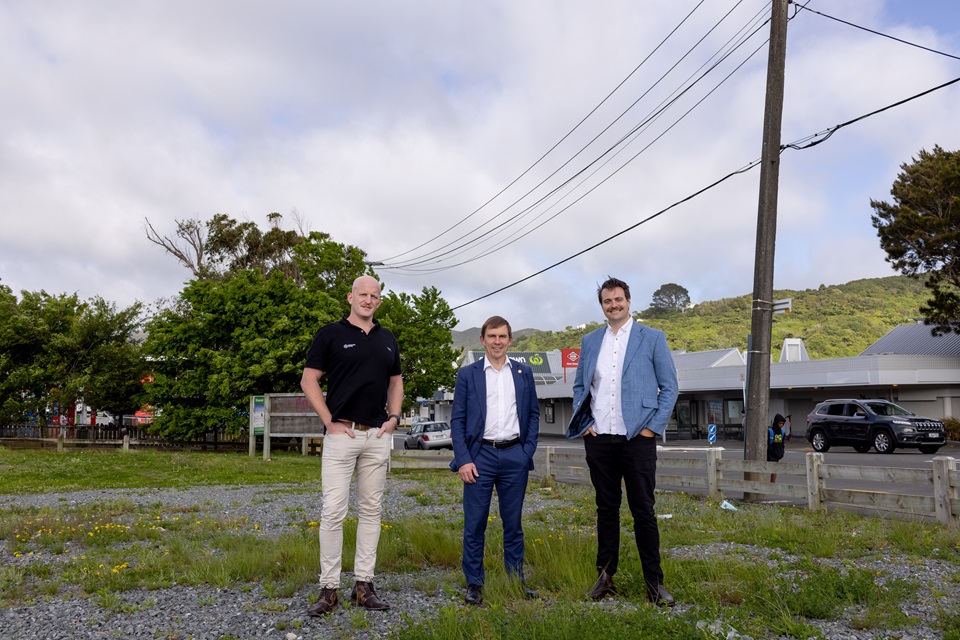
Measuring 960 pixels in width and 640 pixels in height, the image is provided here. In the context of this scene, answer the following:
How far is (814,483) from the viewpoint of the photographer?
32.1ft

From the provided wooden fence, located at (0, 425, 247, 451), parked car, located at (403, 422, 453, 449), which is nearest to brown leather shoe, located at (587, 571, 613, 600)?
wooden fence, located at (0, 425, 247, 451)

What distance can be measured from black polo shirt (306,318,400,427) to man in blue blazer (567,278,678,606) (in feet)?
4.32

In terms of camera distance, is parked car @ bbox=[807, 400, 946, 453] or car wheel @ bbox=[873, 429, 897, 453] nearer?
parked car @ bbox=[807, 400, 946, 453]

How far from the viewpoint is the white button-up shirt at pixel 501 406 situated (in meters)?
5.18

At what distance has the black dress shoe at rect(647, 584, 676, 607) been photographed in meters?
4.73

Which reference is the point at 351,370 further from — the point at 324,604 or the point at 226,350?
the point at 226,350

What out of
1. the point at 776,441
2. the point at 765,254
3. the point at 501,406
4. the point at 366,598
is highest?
the point at 765,254

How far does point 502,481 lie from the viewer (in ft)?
17.0

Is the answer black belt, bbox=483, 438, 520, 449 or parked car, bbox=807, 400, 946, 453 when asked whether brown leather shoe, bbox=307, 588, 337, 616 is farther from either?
parked car, bbox=807, 400, 946, 453

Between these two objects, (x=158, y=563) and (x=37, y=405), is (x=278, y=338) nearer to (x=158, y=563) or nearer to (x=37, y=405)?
(x=37, y=405)

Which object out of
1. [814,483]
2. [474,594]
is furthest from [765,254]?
[474,594]

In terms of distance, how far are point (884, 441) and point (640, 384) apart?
23140mm

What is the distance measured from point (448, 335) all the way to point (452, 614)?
3033 cm

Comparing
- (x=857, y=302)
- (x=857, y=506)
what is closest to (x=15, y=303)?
(x=857, y=506)
